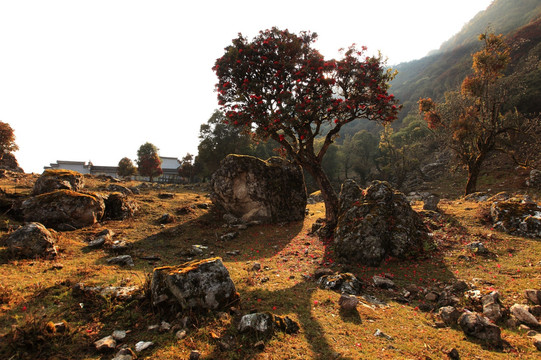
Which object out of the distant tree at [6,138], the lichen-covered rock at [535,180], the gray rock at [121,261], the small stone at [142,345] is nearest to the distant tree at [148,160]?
the distant tree at [6,138]

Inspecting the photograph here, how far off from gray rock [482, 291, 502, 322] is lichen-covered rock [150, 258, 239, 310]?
6.76 m

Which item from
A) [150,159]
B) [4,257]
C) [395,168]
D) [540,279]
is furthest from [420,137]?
[4,257]

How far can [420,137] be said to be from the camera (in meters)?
55.6

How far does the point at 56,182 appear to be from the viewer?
17.7 meters

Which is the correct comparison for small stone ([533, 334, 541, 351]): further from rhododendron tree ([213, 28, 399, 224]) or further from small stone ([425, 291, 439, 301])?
rhododendron tree ([213, 28, 399, 224])

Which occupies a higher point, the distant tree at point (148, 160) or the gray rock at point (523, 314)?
the distant tree at point (148, 160)

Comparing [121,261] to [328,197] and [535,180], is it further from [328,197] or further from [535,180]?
[535,180]

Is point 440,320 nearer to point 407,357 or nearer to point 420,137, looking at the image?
point 407,357

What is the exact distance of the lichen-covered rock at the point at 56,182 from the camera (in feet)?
56.4

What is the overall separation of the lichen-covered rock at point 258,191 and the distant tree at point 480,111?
16.1 m

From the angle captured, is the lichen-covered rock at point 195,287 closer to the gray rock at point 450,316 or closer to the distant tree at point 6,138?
the gray rock at point 450,316

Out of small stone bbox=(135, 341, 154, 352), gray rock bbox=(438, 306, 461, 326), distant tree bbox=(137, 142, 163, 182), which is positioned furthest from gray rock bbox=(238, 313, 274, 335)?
distant tree bbox=(137, 142, 163, 182)

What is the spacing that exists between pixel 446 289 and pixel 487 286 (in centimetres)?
124

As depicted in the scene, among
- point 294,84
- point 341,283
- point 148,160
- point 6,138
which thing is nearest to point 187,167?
point 148,160
